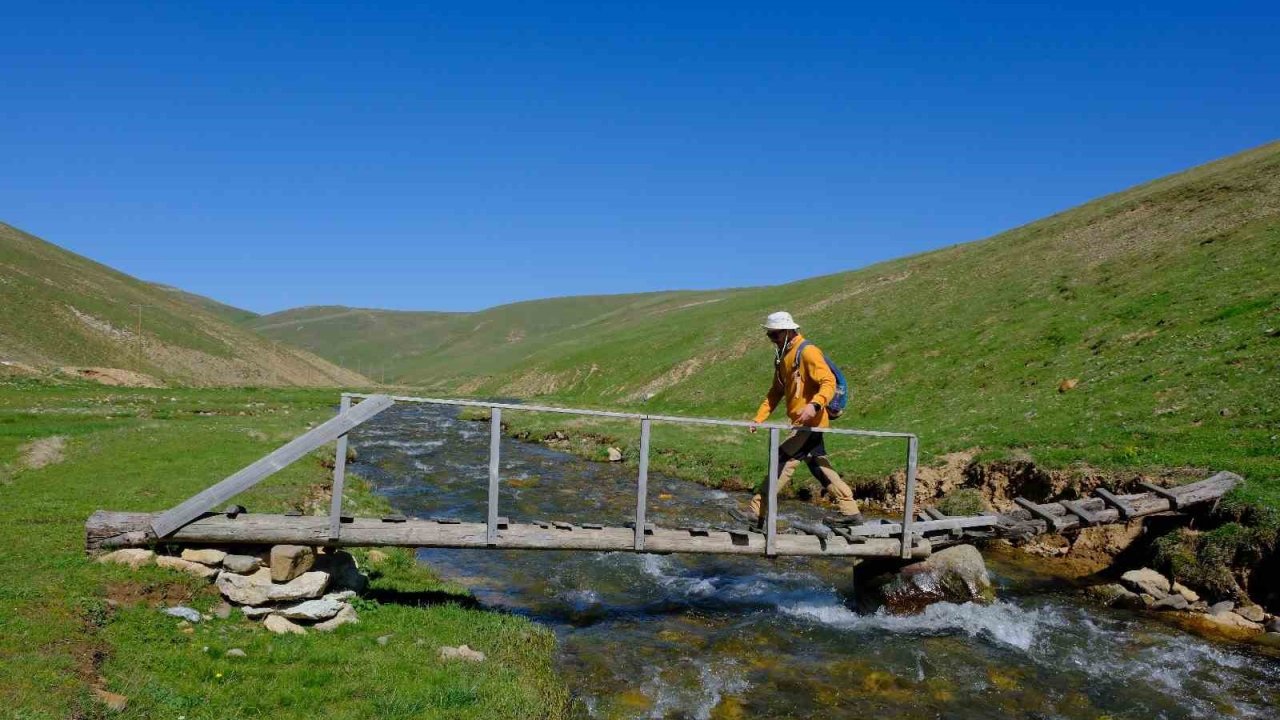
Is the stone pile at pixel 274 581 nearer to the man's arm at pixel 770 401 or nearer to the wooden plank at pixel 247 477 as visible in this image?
the wooden plank at pixel 247 477

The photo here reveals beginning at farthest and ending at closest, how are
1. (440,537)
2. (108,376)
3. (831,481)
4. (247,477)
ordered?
(108,376), (831,481), (440,537), (247,477)

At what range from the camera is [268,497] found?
1747 centimetres

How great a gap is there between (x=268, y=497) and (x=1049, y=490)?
20.1 meters

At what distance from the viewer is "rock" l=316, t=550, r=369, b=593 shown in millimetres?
11125

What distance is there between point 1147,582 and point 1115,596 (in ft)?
2.27

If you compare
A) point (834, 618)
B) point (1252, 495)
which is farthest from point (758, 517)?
point (1252, 495)

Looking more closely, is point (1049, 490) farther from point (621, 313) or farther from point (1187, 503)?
point (621, 313)

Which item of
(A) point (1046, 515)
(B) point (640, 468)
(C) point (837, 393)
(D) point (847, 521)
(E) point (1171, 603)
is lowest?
(E) point (1171, 603)

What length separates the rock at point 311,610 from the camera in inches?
396

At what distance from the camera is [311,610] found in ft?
33.3

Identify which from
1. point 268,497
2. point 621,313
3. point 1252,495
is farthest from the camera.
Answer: point 621,313

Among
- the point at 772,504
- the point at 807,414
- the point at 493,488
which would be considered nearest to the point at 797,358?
the point at 807,414

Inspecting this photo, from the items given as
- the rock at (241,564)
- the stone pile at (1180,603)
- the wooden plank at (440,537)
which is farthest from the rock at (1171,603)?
the rock at (241,564)

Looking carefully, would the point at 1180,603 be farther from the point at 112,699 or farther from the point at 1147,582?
the point at 112,699
